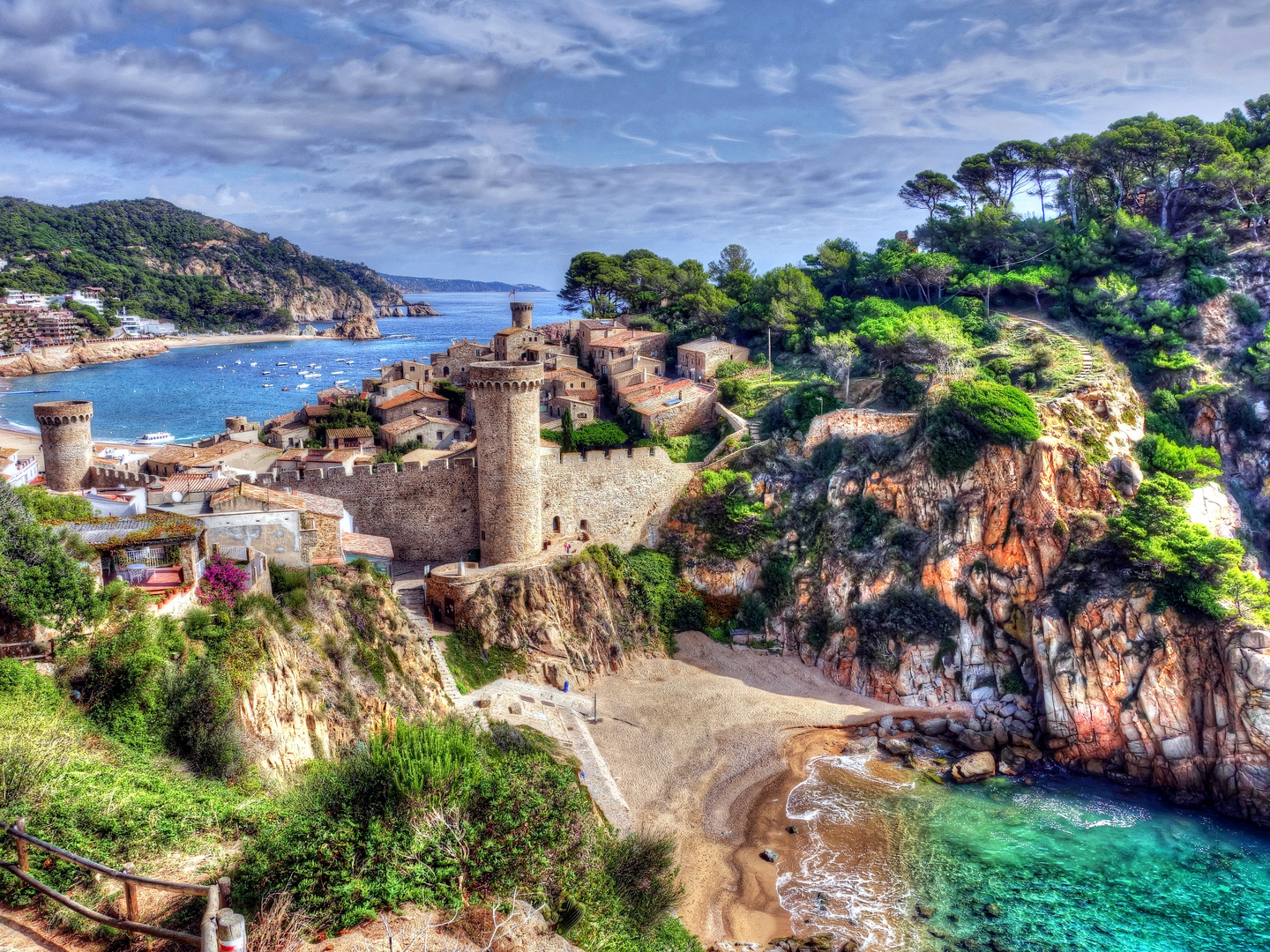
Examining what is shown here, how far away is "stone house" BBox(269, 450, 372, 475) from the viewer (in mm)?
25609

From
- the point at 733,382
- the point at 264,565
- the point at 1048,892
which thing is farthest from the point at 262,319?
the point at 1048,892

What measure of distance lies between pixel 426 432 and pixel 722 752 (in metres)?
20.8

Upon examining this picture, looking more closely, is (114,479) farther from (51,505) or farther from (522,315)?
(522,315)

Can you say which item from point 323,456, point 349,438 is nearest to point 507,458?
point 323,456

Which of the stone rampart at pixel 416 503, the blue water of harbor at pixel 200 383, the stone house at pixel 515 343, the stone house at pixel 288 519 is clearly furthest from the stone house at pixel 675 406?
the blue water of harbor at pixel 200 383

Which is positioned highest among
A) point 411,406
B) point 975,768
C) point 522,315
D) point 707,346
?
point 522,315

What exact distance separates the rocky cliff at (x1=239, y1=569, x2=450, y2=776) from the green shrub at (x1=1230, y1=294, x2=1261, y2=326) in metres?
36.1

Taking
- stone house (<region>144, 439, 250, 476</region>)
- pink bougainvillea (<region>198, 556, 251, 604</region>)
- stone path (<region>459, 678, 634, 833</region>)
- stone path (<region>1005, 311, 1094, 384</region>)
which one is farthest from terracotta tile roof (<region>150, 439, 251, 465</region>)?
stone path (<region>1005, 311, 1094, 384</region>)

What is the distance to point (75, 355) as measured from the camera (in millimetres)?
93188

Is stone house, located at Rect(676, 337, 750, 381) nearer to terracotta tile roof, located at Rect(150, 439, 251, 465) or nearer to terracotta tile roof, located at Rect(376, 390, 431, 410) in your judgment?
terracotta tile roof, located at Rect(376, 390, 431, 410)

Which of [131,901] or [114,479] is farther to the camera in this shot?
[114,479]

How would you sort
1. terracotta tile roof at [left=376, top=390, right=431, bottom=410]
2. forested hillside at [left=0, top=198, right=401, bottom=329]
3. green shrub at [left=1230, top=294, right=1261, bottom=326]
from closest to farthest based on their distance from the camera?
green shrub at [left=1230, top=294, right=1261, bottom=326] → terracotta tile roof at [left=376, top=390, right=431, bottom=410] → forested hillside at [left=0, top=198, right=401, bottom=329]

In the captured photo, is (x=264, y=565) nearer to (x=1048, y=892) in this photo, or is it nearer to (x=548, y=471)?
(x=548, y=471)

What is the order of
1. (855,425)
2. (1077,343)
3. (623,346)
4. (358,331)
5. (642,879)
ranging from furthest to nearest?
1. (358,331)
2. (623,346)
3. (1077,343)
4. (855,425)
5. (642,879)
